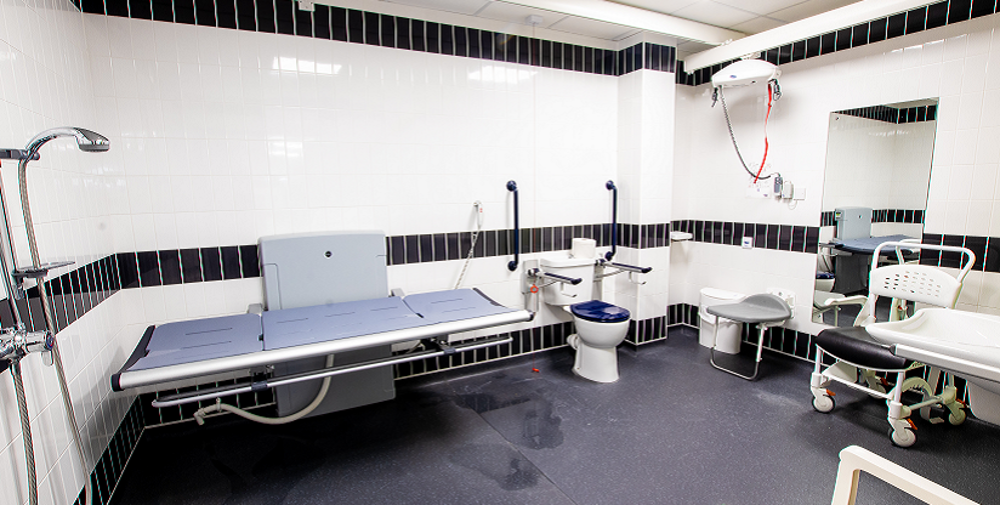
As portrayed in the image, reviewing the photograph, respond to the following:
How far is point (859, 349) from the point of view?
239 centimetres

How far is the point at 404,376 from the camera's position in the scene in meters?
3.03

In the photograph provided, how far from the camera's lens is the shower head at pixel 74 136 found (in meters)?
1.33

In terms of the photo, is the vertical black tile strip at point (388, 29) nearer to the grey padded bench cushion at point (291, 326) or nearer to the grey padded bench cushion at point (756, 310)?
the grey padded bench cushion at point (291, 326)

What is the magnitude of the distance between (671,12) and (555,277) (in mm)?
1929

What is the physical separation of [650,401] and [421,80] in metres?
2.42

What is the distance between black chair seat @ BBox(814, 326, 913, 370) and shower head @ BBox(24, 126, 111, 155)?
325 centimetres

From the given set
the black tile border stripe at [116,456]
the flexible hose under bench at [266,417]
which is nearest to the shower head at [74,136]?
the black tile border stripe at [116,456]

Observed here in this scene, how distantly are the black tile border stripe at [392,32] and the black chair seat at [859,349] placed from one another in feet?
6.98

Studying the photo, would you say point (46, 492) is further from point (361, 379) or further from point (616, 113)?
point (616, 113)

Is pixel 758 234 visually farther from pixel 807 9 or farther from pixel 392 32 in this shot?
pixel 392 32

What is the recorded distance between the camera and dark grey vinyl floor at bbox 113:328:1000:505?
6.53ft

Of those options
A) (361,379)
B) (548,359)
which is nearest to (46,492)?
(361,379)

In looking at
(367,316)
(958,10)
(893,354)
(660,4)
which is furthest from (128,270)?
(958,10)

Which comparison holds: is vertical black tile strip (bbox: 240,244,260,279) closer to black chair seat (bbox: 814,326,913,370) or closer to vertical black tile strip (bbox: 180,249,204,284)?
vertical black tile strip (bbox: 180,249,204,284)
